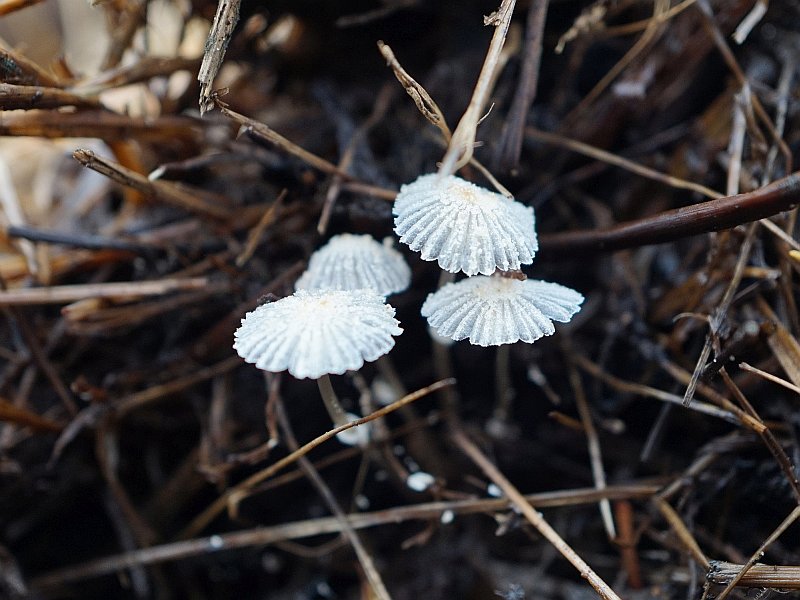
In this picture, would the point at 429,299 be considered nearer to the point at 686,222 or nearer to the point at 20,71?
the point at 686,222

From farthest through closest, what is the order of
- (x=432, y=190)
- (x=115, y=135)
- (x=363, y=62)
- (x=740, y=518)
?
(x=363, y=62) < (x=115, y=135) < (x=740, y=518) < (x=432, y=190)

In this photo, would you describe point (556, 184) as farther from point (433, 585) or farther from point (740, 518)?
point (433, 585)

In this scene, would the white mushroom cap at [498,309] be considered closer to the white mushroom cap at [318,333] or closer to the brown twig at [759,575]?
the white mushroom cap at [318,333]

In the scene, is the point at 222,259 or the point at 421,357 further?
the point at 421,357

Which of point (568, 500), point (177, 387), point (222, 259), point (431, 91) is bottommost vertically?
point (568, 500)

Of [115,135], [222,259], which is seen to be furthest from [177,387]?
[115,135]

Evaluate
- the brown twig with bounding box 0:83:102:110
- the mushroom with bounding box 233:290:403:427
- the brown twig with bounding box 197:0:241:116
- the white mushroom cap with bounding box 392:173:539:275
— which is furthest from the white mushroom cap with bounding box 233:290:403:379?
the brown twig with bounding box 0:83:102:110

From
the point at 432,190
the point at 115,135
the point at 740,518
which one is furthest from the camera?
the point at 115,135

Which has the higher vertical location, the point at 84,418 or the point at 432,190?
the point at 432,190
